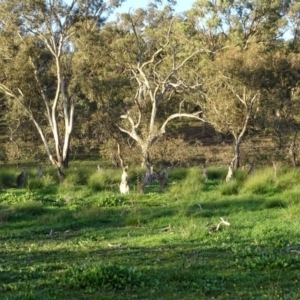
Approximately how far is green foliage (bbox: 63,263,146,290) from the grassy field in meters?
0.01

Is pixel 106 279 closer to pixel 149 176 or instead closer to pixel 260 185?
pixel 260 185

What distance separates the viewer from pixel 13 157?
32.8 meters

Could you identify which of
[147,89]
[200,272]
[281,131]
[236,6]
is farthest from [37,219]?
[236,6]

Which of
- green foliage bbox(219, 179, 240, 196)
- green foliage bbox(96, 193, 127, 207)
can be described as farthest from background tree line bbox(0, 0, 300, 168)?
green foliage bbox(96, 193, 127, 207)

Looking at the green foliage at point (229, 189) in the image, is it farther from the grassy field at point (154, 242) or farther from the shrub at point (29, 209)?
the shrub at point (29, 209)

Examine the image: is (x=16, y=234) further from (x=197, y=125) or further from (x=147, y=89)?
(x=197, y=125)

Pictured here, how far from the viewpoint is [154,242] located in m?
9.48

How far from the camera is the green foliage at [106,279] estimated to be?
21.0ft

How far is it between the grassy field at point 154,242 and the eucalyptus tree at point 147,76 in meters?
7.36

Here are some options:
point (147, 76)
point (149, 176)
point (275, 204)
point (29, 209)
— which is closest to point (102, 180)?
point (149, 176)

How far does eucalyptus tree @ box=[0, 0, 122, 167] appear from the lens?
89.2ft

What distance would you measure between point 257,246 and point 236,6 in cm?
3564

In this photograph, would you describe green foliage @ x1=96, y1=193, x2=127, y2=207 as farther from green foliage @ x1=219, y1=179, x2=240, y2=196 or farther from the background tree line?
the background tree line

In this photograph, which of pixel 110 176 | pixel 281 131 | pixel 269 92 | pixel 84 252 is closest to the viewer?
pixel 84 252
